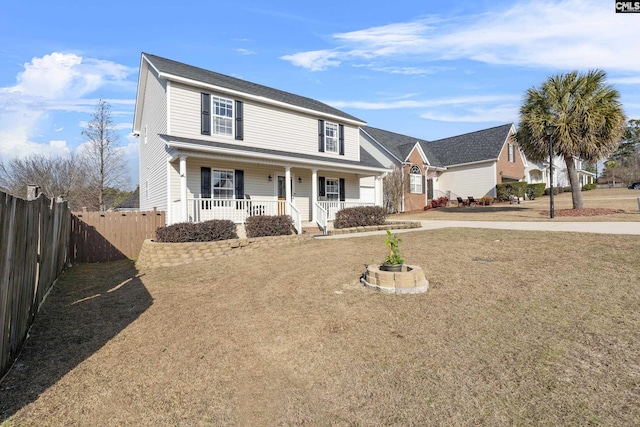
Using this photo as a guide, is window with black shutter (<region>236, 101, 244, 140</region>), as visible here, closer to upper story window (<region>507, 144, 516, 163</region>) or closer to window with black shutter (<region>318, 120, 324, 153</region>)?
window with black shutter (<region>318, 120, 324, 153</region>)

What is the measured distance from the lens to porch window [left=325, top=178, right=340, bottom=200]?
59.4ft

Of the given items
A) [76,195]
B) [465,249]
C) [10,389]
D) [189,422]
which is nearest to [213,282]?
[10,389]

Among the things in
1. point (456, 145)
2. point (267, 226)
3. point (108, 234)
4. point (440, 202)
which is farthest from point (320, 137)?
point (456, 145)

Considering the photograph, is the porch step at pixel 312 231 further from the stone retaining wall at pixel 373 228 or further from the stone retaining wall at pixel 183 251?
the stone retaining wall at pixel 183 251

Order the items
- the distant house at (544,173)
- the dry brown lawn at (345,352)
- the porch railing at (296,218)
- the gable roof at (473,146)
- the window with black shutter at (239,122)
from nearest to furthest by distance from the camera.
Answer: the dry brown lawn at (345,352) → the porch railing at (296,218) → the window with black shutter at (239,122) → the gable roof at (473,146) → the distant house at (544,173)

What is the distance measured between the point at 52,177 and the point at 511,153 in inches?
1583

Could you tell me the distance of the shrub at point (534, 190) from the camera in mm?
30750

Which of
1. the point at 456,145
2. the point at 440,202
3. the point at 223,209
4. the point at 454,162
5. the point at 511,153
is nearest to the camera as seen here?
the point at 223,209

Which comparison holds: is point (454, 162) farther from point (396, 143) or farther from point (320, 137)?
point (320, 137)

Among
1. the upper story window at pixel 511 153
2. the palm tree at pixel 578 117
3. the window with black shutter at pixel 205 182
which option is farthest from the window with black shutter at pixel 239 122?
the upper story window at pixel 511 153

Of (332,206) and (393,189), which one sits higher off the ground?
(393,189)

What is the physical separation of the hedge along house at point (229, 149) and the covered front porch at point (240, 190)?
39 millimetres

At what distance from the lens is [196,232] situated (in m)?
10.4

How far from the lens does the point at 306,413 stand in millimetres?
2750
